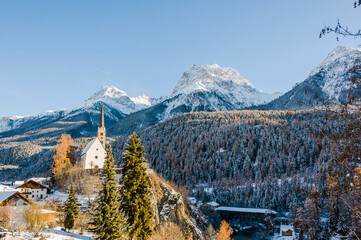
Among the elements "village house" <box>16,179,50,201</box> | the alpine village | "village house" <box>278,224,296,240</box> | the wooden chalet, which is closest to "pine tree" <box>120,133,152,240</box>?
the alpine village

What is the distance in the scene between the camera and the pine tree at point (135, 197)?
2517cm

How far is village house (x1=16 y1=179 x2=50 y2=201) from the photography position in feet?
167

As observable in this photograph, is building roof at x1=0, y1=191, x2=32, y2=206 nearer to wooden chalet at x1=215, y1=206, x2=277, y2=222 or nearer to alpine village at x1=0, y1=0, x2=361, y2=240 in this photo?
alpine village at x1=0, y1=0, x2=361, y2=240

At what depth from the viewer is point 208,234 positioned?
199 feet

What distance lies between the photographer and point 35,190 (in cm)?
5159

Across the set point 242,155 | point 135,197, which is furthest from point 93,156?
point 242,155

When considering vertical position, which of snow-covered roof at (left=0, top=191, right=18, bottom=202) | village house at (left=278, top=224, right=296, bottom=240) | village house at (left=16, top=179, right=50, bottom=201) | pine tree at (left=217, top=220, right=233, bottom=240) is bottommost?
village house at (left=278, top=224, right=296, bottom=240)

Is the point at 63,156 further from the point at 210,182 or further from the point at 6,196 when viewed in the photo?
the point at 210,182

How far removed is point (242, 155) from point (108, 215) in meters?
137

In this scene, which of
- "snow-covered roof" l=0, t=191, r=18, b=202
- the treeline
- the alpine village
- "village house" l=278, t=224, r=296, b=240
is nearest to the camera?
the alpine village

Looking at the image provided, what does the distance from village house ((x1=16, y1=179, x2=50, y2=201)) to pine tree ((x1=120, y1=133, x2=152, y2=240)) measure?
32661 mm

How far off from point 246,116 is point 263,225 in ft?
377

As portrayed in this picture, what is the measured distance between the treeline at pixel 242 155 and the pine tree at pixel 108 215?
86.5 meters

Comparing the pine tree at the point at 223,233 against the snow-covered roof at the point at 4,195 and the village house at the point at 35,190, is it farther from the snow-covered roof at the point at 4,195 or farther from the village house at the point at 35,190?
the snow-covered roof at the point at 4,195
